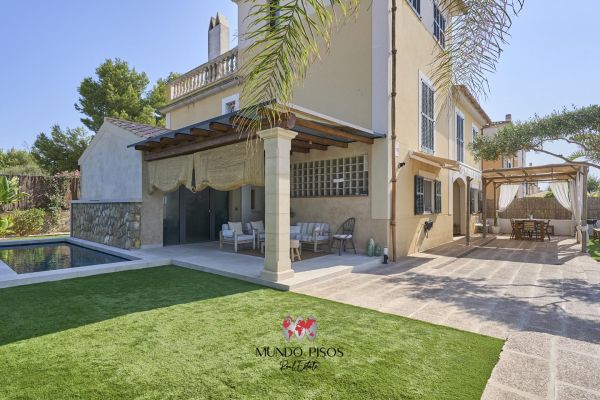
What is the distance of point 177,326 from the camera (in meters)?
4.18

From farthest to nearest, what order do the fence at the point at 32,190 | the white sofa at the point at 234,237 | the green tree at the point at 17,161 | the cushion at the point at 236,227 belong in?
1. the green tree at the point at 17,161
2. the fence at the point at 32,190
3. the cushion at the point at 236,227
4. the white sofa at the point at 234,237

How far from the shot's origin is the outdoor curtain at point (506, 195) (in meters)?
18.0

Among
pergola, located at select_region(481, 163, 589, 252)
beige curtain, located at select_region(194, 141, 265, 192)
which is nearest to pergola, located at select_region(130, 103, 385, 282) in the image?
beige curtain, located at select_region(194, 141, 265, 192)

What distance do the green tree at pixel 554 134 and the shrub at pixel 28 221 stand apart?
72.2 feet

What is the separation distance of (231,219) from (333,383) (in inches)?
441

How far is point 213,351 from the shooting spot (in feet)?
11.3

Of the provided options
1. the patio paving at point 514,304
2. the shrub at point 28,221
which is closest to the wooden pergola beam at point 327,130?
the patio paving at point 514,304

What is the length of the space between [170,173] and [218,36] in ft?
31.3

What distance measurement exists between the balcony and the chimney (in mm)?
1630

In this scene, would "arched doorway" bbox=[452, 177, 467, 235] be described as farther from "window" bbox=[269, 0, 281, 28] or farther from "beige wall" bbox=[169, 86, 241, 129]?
"window" bbox=[269, 0, 281, 28]

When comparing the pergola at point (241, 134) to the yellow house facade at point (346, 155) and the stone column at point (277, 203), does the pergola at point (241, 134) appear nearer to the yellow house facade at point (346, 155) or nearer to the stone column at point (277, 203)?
the yellow house facade at point (346, 155)

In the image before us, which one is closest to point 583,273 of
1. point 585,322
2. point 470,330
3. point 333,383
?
point 585,322

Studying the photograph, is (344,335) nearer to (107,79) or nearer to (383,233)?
(383,233)

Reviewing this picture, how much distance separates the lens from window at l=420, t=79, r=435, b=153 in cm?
1142
